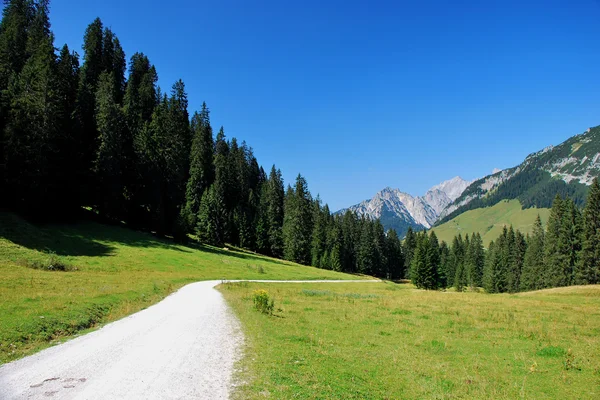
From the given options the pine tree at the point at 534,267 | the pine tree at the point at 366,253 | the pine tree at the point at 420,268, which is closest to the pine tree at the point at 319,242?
the pine tree at the point at 366,253

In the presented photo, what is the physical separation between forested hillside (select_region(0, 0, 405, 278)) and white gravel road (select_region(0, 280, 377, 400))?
42342mm

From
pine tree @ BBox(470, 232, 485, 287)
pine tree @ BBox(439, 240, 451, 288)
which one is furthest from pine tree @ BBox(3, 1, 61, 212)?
pine tree @ BBox(470, 232, 485, 287)

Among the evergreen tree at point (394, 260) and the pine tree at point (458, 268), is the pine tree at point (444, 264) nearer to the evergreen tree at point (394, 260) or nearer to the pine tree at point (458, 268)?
the pine tree at point (458, 268)

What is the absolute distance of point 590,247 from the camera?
65.2 metres

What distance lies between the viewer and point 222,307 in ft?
73.5

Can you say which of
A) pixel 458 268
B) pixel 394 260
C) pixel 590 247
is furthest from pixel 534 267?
pixel 394 260

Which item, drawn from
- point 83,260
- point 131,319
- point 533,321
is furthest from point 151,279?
point 533,321

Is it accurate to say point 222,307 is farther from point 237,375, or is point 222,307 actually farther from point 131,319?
point 237,375

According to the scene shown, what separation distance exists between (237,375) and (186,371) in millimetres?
1511

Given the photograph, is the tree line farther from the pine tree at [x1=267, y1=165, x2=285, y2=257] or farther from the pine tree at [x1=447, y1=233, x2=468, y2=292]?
the pine tree at [x1=267, y1=165, x2=285, y2=257]

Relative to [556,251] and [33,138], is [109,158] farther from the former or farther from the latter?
[556,251]

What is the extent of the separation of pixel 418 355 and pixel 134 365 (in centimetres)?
1048

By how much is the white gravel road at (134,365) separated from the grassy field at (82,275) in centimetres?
175

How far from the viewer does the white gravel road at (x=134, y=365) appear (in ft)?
26.1
